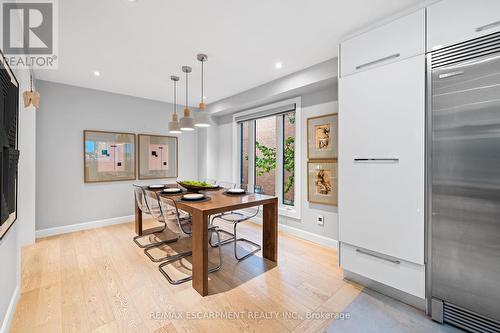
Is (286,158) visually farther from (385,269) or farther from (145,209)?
(145,209)

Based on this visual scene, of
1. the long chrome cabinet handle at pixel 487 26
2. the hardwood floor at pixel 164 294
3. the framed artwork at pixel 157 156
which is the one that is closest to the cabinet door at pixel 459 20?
the long chrome cabinet handle at pixel 487 26

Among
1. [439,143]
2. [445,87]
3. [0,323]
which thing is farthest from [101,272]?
[445,87]

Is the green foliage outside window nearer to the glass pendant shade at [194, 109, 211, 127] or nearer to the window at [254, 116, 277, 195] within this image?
the window at [254, 116, 277, 195]

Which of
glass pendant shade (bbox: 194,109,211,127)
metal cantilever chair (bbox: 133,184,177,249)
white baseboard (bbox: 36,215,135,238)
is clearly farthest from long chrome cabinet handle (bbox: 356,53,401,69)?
white baseboard (bbox: 36,215,135,238)

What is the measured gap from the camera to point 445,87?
1533 millimetres

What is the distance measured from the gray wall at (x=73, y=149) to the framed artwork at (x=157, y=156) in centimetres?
27

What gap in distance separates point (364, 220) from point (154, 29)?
263cm

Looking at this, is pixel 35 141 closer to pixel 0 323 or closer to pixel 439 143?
pixel 0 323

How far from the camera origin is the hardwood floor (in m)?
1.56

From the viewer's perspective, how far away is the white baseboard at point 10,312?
1.40 m

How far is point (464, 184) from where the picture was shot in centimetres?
146

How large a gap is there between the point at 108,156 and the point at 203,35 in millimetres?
2874

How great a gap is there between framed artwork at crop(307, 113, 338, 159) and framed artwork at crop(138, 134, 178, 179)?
2901mm

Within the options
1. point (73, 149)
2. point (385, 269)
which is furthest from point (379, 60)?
point (73, 149)
